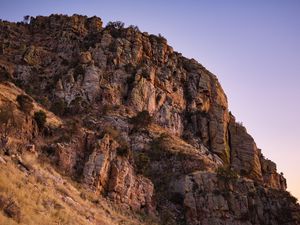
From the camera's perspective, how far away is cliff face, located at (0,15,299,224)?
38.6 meters

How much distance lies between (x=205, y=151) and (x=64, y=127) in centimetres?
2966

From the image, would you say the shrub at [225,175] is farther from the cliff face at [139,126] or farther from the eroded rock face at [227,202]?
the eroded rock face at [227,202]

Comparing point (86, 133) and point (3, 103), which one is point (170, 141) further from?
point (3, 103)

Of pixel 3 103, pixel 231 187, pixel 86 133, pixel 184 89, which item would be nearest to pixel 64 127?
pixel 86 133

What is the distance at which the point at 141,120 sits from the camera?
187ft

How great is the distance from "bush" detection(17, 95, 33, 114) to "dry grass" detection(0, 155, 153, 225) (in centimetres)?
1161

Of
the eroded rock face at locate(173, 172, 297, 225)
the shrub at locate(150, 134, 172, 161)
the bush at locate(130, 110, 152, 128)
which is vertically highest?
the bush at locate(130, 110, 152, 128)

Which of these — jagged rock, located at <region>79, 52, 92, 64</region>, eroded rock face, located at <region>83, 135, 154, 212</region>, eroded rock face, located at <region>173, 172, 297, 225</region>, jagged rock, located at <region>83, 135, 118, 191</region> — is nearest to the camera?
jagged rock, located at <region>83, 135, 118, 191</region>

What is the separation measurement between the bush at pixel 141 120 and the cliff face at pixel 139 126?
16 cm

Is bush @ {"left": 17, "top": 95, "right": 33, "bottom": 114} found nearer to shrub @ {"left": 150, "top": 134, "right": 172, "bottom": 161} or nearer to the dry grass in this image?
the dry grass

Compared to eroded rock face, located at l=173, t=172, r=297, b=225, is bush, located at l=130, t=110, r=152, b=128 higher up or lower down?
higher up

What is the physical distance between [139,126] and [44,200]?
37189 mm

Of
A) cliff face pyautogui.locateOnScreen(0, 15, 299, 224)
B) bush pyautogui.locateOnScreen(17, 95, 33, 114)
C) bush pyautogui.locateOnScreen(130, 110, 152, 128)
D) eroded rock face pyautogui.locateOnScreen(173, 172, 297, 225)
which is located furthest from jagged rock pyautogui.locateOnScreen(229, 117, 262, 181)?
bush pyautogui.locateOnScreen(17, 95, 33, 114)

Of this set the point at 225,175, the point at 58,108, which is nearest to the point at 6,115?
the point at 58,108
